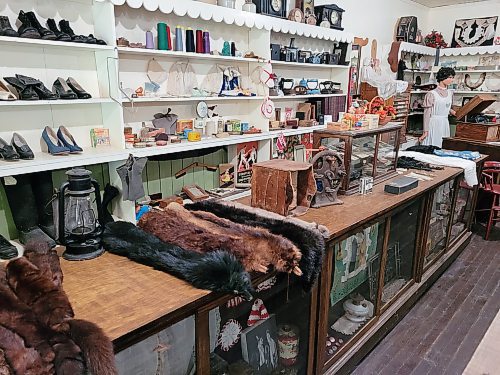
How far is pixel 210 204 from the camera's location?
1.78 m

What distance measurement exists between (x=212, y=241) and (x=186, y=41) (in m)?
2.06

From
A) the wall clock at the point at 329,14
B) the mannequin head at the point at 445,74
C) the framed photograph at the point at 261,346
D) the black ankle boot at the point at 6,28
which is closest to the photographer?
the framed photograph at the point at 261,346

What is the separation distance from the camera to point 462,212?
393 cm

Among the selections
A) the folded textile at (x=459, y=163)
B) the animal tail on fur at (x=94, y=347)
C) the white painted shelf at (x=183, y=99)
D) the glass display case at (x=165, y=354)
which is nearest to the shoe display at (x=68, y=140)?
the white painted shelf at (x=183, y=99)

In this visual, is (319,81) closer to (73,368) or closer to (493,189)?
(493,189)

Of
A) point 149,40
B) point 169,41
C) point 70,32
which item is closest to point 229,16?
point 169,41

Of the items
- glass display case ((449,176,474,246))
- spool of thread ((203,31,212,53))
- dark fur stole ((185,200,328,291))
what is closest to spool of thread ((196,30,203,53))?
spool of thread ((203,31,212,53))

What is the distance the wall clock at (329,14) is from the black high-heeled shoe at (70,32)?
253 centimetres

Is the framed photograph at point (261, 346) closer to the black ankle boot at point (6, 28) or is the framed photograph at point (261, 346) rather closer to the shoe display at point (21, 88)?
the shoe display at point (21, 88)

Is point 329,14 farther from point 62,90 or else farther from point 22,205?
point 22,205

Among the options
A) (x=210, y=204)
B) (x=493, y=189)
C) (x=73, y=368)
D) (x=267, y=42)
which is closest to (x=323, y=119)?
(x=267, y=42)

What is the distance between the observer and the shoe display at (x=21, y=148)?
226 cm

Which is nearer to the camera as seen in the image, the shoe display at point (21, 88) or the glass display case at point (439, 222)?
the shoe display at point (21, 88)

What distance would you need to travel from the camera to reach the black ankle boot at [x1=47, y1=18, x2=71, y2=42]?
2285 millimetres
